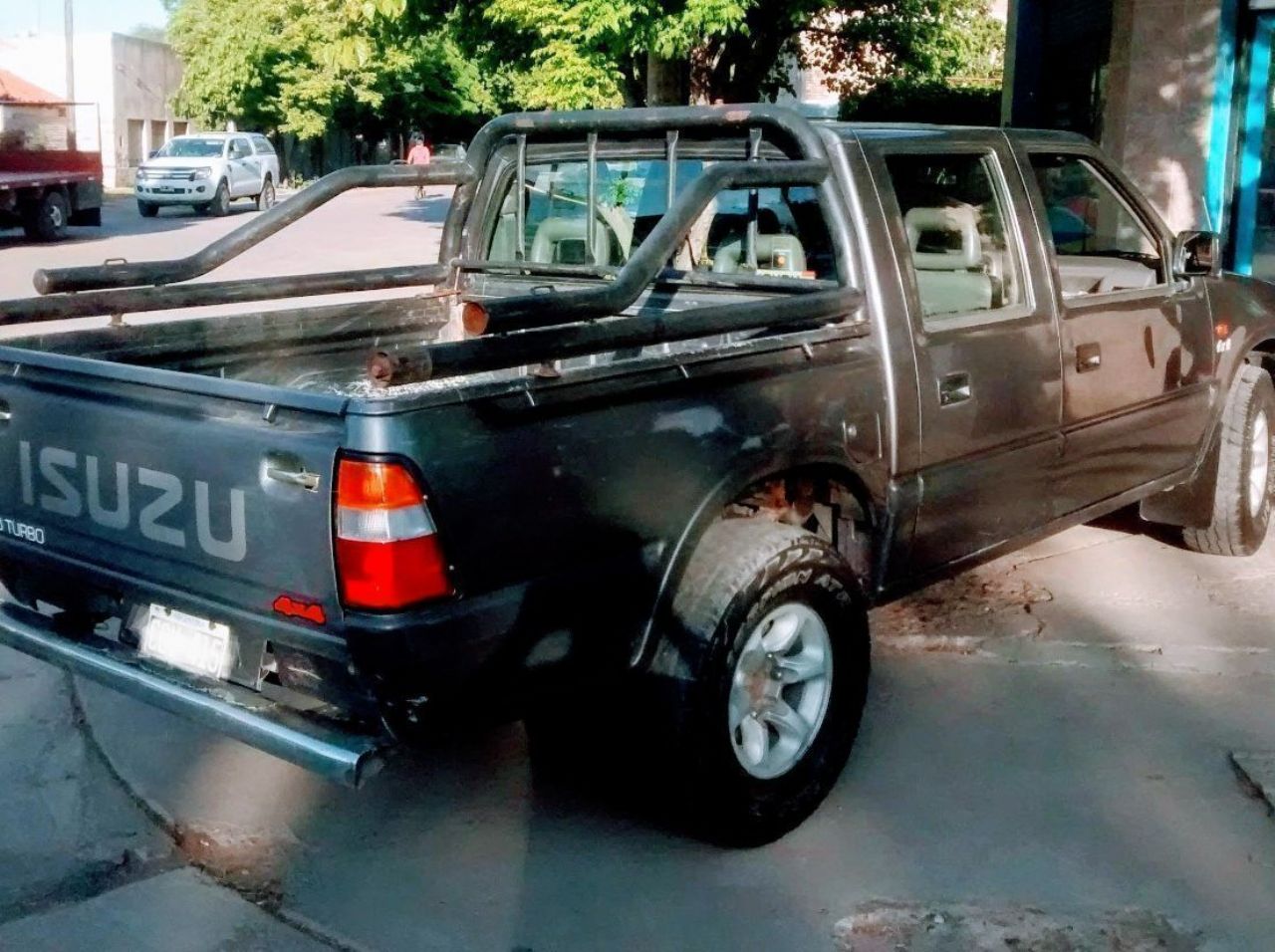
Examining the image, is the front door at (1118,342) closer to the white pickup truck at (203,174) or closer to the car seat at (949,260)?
the car seat at (949,260)

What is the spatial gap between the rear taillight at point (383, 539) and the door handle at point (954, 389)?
1.80 metres

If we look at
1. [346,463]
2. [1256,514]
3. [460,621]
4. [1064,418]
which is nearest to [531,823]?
[460,621]

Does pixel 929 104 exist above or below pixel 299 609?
above

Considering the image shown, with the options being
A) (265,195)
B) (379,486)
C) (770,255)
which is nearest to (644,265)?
(379,486)

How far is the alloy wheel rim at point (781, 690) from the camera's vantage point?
389 centimetres

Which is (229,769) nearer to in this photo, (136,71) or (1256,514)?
(1256,514)

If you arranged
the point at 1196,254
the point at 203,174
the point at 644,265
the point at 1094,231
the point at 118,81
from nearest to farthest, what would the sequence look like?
the point at 644,265, the point at 1196,254, the point at 1094,231, the point at 203,174, the point at 118,81

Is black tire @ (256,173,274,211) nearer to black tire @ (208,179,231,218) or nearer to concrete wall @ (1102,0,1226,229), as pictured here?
black tire @ (208,179,231,218)

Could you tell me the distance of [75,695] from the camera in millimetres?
4969

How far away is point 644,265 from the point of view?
3643 mm

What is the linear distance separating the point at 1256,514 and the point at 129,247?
20.9 m

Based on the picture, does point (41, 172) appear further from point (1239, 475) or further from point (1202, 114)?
point (1239, 475)

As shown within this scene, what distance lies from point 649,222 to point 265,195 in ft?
111

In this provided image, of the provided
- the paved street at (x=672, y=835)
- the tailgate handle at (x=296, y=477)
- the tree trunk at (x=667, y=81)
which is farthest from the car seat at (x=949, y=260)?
the tree trunk at (x=667, y=81)
